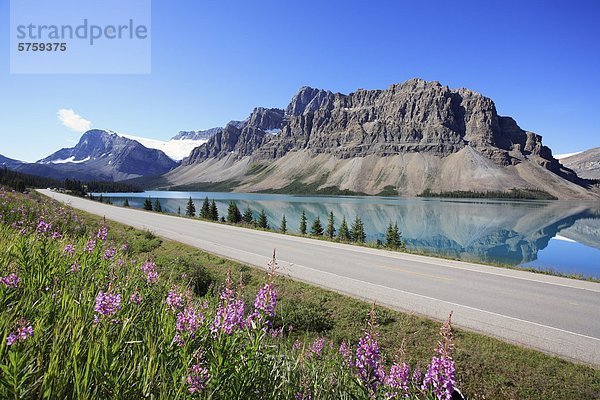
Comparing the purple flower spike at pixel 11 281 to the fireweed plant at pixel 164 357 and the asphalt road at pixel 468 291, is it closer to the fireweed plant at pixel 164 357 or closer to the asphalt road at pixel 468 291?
the fireweed plant at pixel 164 357

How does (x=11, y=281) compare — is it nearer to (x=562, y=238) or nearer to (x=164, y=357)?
(x=164, y=357)

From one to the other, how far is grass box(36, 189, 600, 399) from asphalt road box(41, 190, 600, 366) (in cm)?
73

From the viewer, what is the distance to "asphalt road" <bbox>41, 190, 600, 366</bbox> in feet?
31.6

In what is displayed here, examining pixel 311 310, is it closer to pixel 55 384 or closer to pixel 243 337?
pixel 243 337

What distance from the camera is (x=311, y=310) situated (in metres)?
11.0

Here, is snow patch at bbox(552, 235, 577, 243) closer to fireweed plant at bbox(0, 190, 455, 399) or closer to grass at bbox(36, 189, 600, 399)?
grass at bbox(36, 189, 600, 399)

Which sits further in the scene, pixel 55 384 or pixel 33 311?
pixel 33 311

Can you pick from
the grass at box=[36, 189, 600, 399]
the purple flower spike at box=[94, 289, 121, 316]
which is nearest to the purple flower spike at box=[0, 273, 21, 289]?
the purple flower spike at box=[94, 289, 121, 316]

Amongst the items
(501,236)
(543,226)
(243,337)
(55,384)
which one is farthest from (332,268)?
(543,226)

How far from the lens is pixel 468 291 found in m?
13.4

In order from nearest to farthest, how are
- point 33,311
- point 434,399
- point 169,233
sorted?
point 434,399 → point 33,311 → point 169,233

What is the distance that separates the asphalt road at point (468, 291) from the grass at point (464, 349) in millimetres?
735

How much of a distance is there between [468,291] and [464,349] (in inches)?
212

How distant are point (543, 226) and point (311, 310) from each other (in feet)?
333
